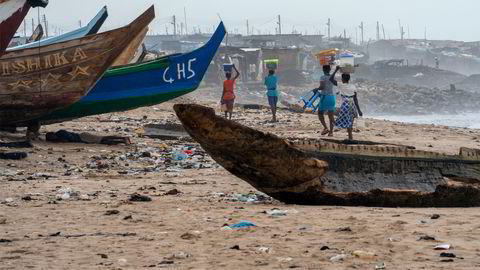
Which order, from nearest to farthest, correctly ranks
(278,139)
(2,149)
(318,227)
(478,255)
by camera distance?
1. (478,255)
2. (318,227)
3. (278,139)
4. (2,149)

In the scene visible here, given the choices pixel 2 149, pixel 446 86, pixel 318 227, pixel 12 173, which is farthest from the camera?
pixel 446 86

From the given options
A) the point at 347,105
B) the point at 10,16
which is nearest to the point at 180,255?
the point at 347,105

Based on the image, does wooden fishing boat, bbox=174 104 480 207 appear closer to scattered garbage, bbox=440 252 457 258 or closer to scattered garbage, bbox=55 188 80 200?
scattered garbage, bbox=55 188 80 200

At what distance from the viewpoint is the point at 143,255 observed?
5121 millimetres

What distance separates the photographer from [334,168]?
7230 mm

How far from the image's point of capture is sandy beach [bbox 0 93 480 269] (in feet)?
16.2

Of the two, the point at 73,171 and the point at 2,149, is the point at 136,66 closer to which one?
the point at 2,149

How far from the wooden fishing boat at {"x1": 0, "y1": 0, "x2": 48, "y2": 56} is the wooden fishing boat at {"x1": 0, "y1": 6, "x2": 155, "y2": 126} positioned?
235 mm

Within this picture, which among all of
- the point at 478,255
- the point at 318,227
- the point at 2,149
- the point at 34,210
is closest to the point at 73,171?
the point at 2,149

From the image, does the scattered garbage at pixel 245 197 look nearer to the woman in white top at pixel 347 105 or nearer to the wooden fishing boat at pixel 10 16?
the woman in white top at pixel 347 105

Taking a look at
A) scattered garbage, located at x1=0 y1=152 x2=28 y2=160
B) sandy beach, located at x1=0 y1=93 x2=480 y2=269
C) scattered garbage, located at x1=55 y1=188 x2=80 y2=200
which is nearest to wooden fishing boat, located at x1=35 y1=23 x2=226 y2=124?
scattered garbage, located at x1=0 y1=152 x2=28 y2=160

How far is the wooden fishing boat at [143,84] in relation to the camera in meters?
13.8

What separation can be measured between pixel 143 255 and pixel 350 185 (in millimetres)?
2626

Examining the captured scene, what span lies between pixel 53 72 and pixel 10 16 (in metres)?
0.98
